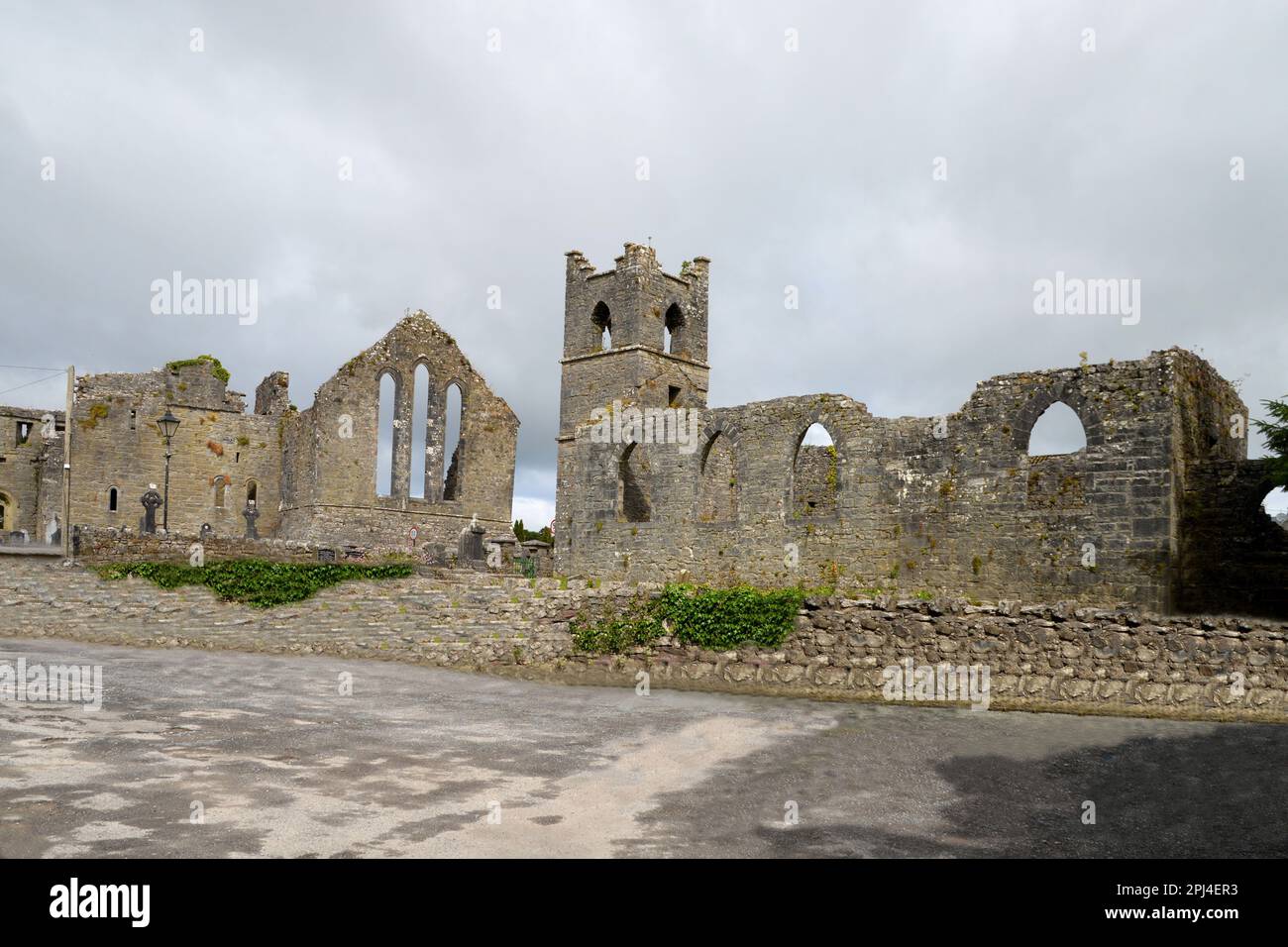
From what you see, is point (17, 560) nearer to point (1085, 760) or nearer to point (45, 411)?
point (1085, 760)

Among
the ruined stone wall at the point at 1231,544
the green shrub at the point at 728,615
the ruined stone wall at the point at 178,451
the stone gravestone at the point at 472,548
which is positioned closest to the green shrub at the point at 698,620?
the green shrub at the point at 728,615

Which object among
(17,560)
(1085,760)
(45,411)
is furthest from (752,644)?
(45,411)

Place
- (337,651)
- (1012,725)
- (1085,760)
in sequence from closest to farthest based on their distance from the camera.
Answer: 1. (1085,760)
2. (1012,725)
3. (337,651)

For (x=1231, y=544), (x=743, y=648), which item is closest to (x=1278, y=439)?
(x=1231, y=544)

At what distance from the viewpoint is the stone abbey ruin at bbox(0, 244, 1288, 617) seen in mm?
14648

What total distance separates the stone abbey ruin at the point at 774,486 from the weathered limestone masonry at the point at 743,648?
166 cm

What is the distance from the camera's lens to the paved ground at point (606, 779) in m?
6.17

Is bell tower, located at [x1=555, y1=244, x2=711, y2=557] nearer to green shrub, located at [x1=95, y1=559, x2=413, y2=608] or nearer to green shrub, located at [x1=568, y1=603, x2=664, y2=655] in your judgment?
green shrub, located at [x1=95, y1=559, x2=413, y2=608]

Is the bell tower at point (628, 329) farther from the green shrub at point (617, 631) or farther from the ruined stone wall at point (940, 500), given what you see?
the green shrub at point (617, 631)

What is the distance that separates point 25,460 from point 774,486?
41387mm

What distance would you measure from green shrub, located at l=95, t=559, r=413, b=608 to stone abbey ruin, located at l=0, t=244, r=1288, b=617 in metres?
0.80

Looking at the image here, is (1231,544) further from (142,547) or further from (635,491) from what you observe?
(142,547)

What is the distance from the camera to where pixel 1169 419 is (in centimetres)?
1420

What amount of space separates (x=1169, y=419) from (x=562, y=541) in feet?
45.2
